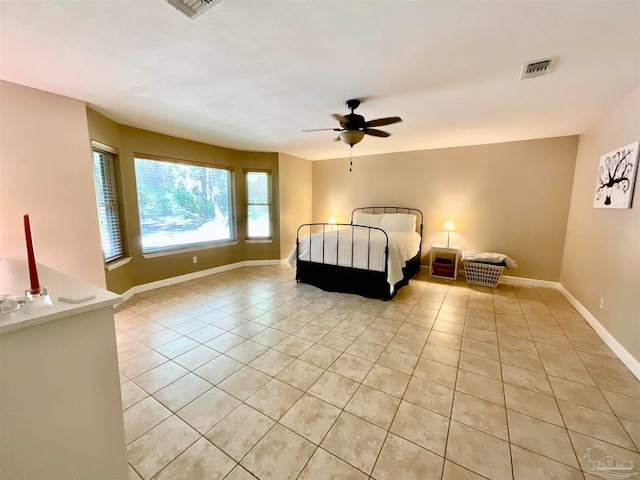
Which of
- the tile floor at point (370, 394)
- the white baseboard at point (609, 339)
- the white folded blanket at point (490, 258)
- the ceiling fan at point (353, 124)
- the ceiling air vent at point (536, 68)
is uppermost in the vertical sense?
the ceiling air vent at point (536, 68)

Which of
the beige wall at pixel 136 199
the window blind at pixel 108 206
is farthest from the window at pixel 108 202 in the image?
the beige wall at pixel 136 199

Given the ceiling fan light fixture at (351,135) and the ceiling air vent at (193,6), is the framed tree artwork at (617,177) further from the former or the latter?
the ceiling air vent at (193,6)

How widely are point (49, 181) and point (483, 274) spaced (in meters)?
5.83

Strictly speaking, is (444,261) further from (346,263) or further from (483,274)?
(346,263)

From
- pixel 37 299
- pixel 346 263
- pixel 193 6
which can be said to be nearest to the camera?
pixel 37 299

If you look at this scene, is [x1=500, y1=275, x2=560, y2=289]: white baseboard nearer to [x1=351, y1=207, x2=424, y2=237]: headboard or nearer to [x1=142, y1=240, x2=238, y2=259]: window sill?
[x1=351, y1=207, x2=424, y2=237]: headboard

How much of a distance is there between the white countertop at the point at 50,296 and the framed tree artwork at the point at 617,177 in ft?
13.1

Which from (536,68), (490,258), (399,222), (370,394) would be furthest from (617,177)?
(370,394)

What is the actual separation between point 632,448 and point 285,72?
3.39 meters

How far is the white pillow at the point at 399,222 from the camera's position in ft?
16.2

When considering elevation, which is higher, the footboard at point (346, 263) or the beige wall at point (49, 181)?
the beige wall at point (49, 181)

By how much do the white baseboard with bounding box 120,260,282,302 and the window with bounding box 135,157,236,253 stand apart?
0.54m

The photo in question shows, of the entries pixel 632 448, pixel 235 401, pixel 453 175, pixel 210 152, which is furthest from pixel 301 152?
pixel 632 448

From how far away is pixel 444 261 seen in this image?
5023 mm
